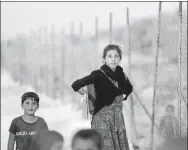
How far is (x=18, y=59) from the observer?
1502cm

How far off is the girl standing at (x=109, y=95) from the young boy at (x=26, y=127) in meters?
0.42

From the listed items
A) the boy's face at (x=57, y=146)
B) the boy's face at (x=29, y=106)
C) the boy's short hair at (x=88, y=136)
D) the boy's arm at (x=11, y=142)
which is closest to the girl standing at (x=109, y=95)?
the boy's face at (x=29, y=106)

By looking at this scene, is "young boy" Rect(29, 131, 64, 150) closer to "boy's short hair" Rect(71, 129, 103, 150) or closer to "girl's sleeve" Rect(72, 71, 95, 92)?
"boy's short hair" Rect(71, 129, 103, 150)

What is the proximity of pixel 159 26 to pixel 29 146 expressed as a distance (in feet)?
8.18

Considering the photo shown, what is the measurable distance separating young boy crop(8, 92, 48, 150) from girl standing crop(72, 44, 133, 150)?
1.39ft

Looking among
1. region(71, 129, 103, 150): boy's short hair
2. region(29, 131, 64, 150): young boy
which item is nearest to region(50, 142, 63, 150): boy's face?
region(29, 131, 64, 150): young boy

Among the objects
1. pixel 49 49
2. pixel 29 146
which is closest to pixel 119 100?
pixel 29 146

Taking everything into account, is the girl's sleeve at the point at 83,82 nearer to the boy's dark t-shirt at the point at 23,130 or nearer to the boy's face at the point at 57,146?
the boy's dark t-shirt at the point at 23,130

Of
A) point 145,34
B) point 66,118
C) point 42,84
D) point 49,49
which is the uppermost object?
point 145,34

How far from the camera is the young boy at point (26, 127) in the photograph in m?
3.30

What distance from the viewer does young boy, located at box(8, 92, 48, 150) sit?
3.30 metres

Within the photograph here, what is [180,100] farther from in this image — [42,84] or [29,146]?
[42,84]

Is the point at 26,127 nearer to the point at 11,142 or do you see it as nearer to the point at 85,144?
the point at 11,142

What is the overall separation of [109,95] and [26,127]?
74 cm
